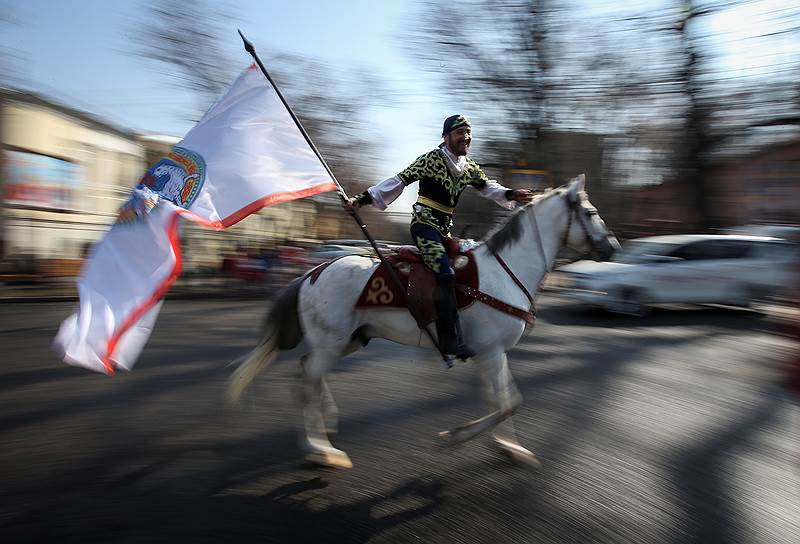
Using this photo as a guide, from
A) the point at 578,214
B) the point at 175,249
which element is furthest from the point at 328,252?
the point at 175,249

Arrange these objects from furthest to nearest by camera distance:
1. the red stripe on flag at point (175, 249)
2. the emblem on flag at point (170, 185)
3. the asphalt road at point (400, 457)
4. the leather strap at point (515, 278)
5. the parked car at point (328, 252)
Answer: the parked car at point (328, 252) < the leather strap at point (515, 278) < the emblem on flag at point (170, 185) < the red stripe on flag at point (175, 249) < the asphalt road at point (400, 457)

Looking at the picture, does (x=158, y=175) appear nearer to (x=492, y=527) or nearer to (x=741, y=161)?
(x=492, y=527)

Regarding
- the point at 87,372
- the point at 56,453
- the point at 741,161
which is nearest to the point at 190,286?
the point at 87,372

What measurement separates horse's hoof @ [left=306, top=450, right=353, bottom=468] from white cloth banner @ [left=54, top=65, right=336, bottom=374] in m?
1.47

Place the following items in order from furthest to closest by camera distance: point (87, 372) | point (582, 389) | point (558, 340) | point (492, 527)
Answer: point (558, 340)
point (87, 372)
point (582, 389)
point (492, 527)

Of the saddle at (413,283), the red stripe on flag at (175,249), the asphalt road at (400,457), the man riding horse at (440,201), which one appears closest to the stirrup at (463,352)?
the man riding horse at (440,201)

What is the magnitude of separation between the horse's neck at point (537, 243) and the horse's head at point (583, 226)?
71 mm

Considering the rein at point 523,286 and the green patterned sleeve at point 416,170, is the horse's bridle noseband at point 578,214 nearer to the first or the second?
the rein at point 523,286

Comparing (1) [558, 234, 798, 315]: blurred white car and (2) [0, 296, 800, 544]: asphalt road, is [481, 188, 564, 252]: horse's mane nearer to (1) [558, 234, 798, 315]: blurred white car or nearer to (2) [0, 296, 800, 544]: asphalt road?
(2) [0, 296, 800, 544]: asphalt road

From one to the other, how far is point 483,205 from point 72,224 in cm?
1476

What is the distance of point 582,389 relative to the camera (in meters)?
7.02

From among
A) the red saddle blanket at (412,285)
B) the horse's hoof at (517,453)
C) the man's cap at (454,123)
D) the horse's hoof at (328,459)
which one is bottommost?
the horse's hoof at (517,453)

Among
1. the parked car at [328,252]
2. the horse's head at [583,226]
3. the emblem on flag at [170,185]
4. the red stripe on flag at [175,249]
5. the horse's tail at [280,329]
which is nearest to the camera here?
the red stripe on flag at [175,249]

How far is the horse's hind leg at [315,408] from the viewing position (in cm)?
461
